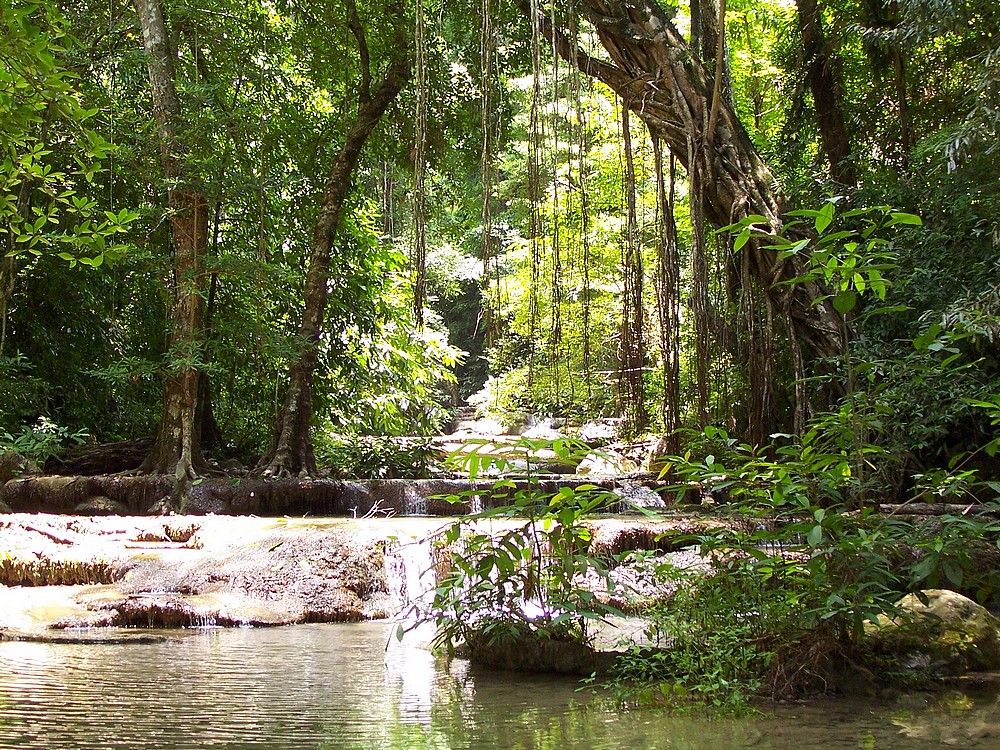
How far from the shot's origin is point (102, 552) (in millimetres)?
5816

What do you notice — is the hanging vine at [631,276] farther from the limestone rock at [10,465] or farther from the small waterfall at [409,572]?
the limestone rock at [10,465]

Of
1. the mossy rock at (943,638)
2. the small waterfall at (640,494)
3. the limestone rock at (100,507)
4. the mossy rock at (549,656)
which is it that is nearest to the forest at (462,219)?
the limestone rock at (100,507)

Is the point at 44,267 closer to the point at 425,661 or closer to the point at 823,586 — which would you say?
the point at 425,661

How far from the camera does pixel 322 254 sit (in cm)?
1096

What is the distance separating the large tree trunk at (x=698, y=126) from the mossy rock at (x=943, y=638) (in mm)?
4026

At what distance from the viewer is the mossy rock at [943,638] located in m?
3.59

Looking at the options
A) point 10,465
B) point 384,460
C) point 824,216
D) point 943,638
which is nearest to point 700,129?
point 824,216

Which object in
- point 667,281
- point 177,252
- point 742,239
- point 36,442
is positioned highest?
point 177,252

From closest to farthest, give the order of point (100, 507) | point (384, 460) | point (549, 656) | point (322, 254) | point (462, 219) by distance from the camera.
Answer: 1. point (549, 656)
2. point (100, 507)
3. point (322, 254)
4. point (462, 219)
5. point (384, 460)

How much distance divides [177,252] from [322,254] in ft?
6.06

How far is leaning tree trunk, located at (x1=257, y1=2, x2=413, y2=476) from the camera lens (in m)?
10.4

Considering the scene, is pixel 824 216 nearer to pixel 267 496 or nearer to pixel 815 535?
pixel 815 535

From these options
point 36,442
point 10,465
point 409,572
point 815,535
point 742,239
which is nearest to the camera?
point 815,535

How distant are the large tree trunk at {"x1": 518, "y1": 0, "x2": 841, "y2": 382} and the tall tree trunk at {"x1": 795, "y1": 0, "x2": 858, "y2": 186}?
10.5 ft
